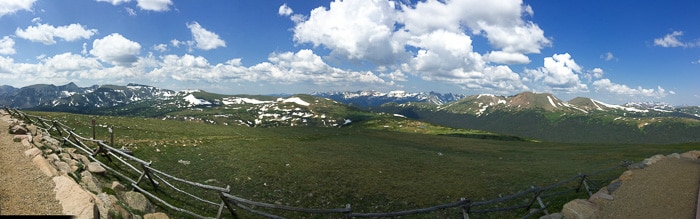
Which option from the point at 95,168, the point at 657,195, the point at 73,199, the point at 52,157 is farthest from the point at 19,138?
the point at 657,195

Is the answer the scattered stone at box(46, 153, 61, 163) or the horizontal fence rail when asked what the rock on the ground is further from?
the horizontal fence rail

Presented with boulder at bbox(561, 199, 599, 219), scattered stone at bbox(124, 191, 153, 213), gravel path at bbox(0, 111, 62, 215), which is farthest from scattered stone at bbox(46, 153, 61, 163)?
boulder at bbox(561, 199, 599, 219)

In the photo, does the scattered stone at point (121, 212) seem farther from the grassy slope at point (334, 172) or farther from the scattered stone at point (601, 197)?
the scattered stone at point (601, 197)

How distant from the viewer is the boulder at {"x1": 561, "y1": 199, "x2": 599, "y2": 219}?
20047 mm

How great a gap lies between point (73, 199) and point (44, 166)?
542cm

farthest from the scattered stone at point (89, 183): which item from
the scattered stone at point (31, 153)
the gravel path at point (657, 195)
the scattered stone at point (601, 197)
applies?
the scattered stone at point (601, 197)

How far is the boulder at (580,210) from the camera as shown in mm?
20047

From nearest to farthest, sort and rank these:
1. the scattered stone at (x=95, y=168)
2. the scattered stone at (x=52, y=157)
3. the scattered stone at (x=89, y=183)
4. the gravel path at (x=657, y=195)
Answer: the scattered stone at (x=89, y=183) → the scattered stone at (x=52, y=157) → the gravel path at (x=657, y=195) → the scattered stone at (x=95, y=168)

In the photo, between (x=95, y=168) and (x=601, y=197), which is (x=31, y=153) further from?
(x=601, y=197)

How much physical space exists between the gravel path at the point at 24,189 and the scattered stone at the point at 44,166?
17cm

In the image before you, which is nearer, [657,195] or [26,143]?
[26,143]

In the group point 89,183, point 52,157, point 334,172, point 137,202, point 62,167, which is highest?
point 52,157

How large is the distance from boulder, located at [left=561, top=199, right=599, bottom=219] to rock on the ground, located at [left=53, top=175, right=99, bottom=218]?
23912mm

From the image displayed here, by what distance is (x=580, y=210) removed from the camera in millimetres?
20547
